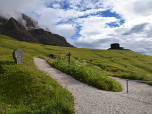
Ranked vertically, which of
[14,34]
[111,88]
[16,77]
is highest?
[14,34]

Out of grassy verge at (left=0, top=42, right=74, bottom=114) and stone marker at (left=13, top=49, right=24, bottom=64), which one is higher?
stone marker at (left=13, top=49, right=24, bottom=64)

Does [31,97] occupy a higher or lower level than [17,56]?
lower

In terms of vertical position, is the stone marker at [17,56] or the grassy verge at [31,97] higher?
the stone marker at [17,56]

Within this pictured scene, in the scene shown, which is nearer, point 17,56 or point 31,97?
point 31,97

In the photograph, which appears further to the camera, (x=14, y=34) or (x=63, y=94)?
(x=14, y=34)

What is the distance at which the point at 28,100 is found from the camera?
295 inches

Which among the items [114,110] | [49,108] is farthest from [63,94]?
[114,110]

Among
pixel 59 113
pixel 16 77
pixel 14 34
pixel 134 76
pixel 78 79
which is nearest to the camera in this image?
pixel 59 113

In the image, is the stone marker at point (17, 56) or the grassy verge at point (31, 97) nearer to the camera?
the grassy verge at point (31, 97)

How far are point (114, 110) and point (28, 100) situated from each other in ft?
18.3

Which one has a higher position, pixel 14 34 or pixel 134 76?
pixel 14 34

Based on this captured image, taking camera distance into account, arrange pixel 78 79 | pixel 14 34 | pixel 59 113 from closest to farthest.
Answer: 1. pixel 59 113
2. pixel 78 79
3. pixel 14 34

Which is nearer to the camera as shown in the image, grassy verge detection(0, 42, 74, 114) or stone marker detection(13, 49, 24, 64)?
grassy verge detection(0, 42, 74, 114)

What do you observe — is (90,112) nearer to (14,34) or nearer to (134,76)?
(134,76)
